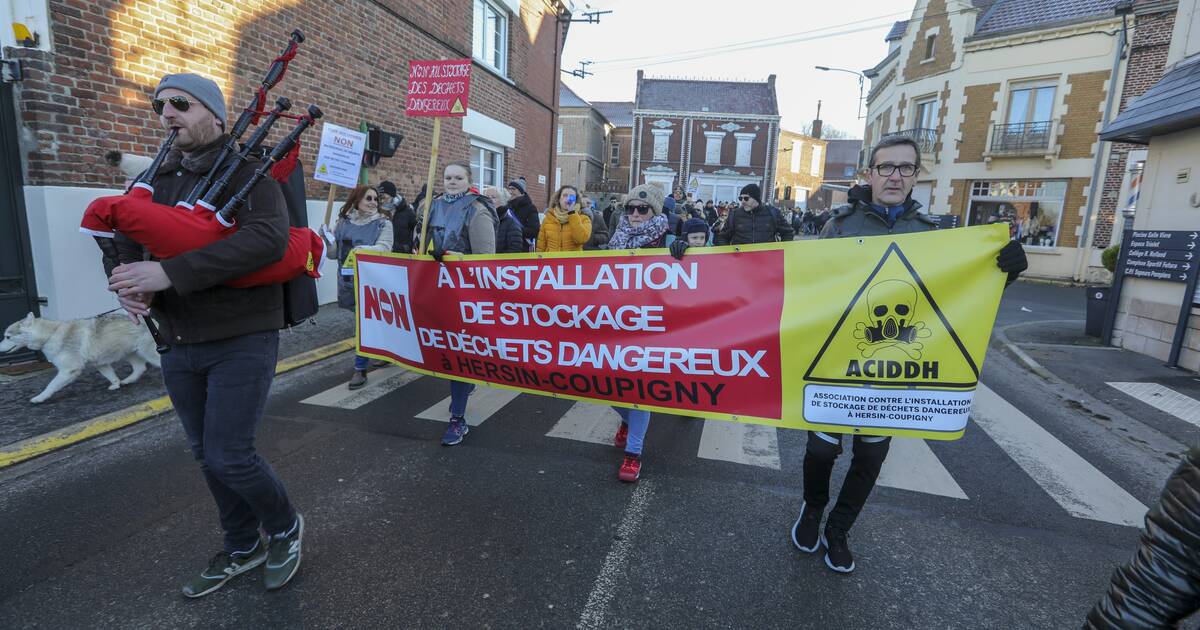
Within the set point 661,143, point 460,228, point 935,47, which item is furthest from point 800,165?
point 460,228

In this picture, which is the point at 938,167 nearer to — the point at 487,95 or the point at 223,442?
the point at 487,95

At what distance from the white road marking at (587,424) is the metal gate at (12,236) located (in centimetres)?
545

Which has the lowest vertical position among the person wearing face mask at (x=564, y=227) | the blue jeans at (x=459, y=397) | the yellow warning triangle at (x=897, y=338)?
the blue jeans at (x=459, y=397)

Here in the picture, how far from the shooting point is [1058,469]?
427 cm

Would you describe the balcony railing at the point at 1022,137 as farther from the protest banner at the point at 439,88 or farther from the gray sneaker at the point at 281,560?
the gray sneaker at the point at 281,560

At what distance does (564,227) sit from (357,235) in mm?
2030

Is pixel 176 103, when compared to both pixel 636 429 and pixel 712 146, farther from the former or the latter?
pixel 712 146

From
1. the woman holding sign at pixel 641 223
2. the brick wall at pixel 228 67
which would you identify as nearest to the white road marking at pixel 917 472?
the woman holding sign at pixel 641 223

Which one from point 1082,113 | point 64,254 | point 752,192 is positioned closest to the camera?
point 64,254

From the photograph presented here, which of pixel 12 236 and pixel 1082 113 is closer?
pixel 12 236

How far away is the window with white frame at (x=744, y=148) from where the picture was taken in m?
46.9

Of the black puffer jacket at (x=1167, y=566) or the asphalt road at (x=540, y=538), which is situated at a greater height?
the black puffer jacket at (x=1167, y=566)

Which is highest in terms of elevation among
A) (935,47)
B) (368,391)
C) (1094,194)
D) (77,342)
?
(935,47)

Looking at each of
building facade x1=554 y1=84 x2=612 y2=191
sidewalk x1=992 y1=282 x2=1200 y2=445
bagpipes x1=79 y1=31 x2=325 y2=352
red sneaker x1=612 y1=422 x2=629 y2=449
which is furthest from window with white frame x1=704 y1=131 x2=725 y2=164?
bagpipes x1=79 y1=31 x2=325 y2=352
